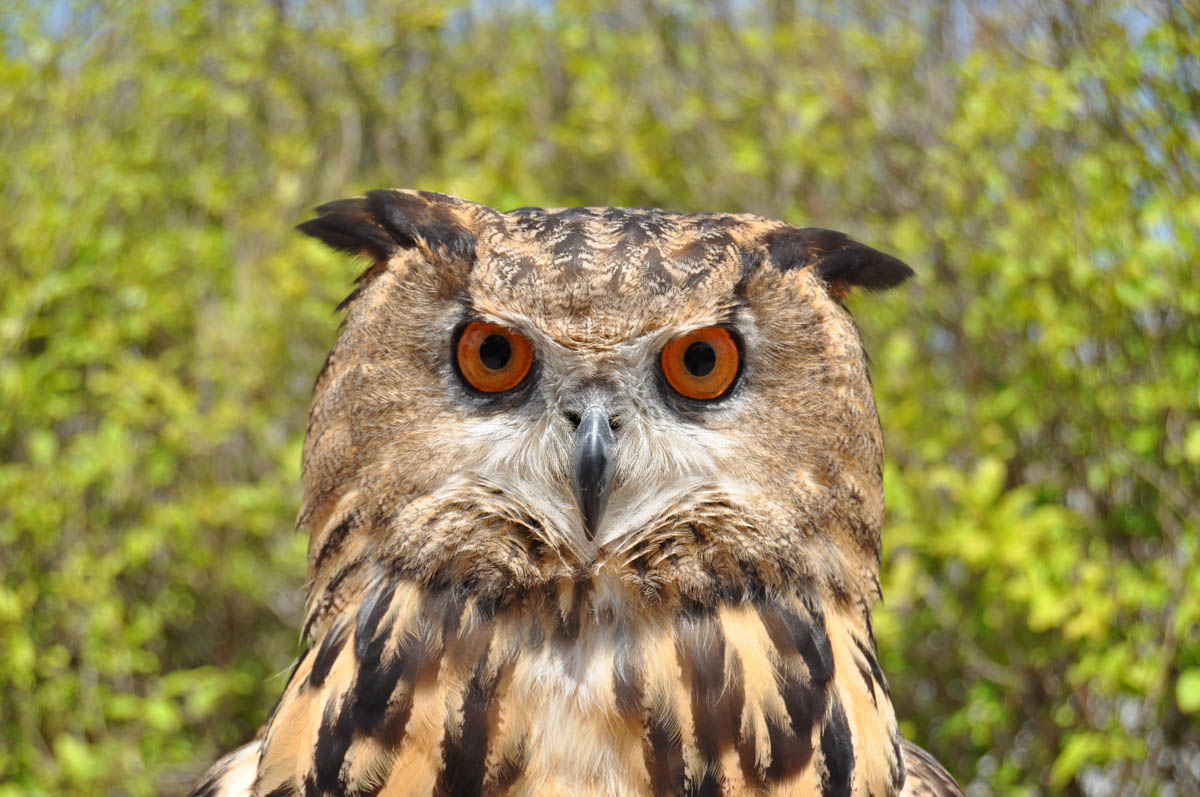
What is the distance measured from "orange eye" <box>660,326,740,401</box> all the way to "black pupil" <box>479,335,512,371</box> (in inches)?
6.5

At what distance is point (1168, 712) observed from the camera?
2.48 m

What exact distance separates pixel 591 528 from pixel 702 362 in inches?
8.4

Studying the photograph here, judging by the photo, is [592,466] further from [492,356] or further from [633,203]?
[633,203]

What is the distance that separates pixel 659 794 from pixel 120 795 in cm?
267

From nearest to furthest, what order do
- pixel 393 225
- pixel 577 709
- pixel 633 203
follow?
pixel 577 709 < pixel 393 225 < pixel 633 203

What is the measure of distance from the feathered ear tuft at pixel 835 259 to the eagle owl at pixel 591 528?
0.01 m

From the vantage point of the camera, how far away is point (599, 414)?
1188 mm

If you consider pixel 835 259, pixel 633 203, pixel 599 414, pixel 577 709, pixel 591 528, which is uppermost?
pixel 633 203

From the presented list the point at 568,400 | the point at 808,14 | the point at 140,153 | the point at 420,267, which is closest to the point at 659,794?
the point at 568,400

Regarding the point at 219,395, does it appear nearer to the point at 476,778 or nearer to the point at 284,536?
the point at 284,536

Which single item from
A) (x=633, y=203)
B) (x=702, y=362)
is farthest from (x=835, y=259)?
(x=633, y=203)

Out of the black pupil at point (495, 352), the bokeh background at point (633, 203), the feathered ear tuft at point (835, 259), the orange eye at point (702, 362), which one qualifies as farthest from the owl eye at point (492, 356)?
the bokeh background at point (633, 203)

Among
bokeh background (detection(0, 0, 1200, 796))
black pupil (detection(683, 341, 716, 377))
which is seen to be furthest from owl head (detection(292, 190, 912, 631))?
bokeh background (detection(0, 0, 1200, 796))

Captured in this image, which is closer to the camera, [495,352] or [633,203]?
[495,352]
